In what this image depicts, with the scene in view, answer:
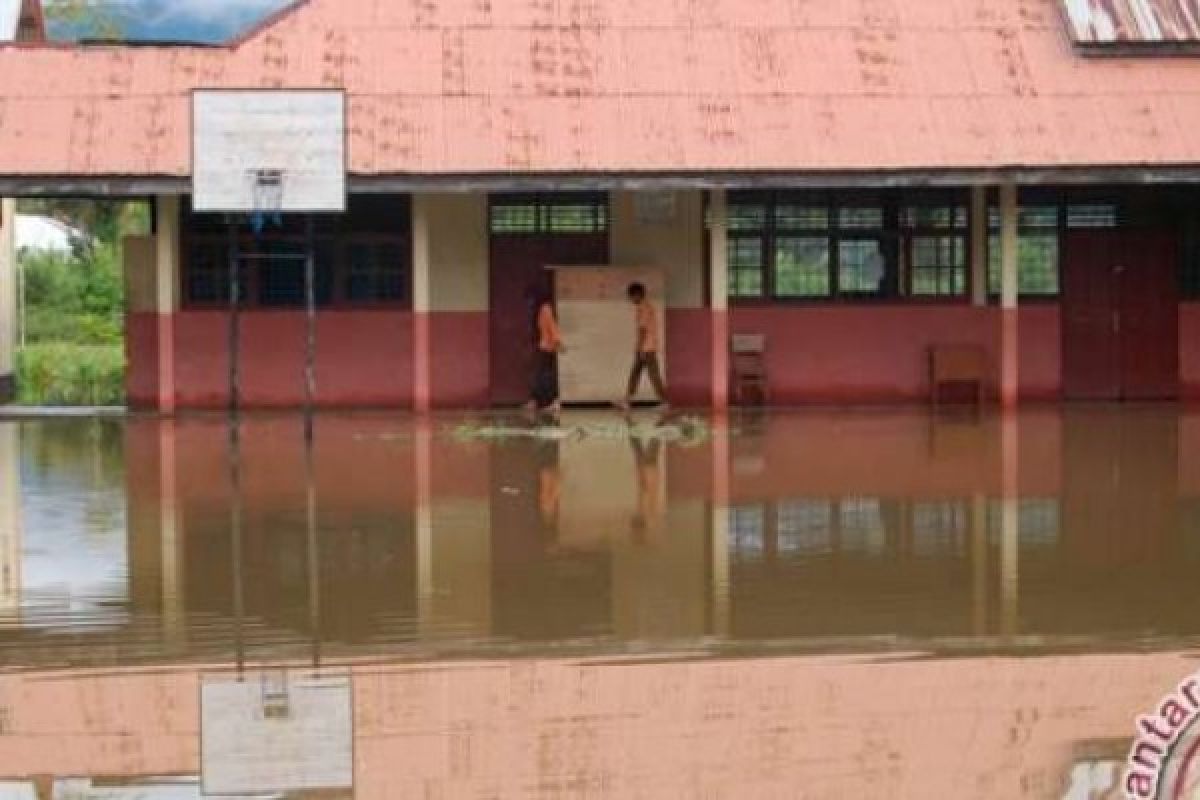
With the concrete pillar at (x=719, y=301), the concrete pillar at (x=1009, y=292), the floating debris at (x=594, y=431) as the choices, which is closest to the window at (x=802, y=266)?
the concrete pillar at (x=719, y=301)

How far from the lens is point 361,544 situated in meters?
13.0

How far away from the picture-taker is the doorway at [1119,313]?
24.9m

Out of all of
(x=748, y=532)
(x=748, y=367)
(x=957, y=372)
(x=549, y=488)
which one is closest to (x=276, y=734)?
(x=748, y=532)

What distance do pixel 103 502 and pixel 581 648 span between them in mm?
6719

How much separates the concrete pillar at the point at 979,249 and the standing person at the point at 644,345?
3748 millimetres

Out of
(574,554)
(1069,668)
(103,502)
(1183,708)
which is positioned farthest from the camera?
(103,502)

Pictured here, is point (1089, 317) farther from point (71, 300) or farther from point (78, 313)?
point (71, 300)

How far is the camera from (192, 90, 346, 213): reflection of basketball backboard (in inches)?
827

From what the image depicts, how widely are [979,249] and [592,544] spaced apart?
12648mm

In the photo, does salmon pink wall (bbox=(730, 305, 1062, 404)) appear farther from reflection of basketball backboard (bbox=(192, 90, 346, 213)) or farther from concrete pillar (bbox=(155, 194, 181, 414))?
concrete pillar (bbox=(155, 194, 181, 414))

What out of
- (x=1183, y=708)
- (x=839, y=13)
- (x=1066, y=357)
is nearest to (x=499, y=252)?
(x=839, y=13)

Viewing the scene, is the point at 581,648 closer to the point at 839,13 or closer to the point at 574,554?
the point at 574,554

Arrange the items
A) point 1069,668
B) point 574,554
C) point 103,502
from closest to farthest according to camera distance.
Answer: point 1069,668
point 574,554
point 103,502

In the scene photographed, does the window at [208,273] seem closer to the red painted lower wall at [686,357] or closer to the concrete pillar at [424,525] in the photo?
the concrete pillar at [424,525]
